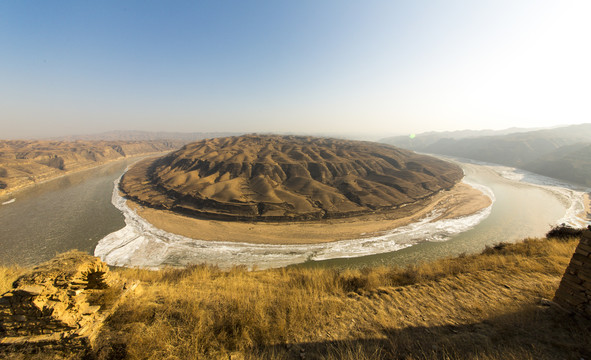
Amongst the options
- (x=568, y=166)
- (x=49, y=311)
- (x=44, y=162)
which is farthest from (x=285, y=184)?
(x=44, y=162)

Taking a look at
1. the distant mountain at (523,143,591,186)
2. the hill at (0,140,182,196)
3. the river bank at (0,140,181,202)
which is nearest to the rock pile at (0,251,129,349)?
the river bank at (0,140,181,202)

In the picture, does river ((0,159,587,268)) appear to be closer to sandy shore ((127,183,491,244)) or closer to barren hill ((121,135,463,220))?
sandy shore ((127,183,491,244))

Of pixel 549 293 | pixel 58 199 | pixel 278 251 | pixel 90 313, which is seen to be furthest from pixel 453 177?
pixel 58 199

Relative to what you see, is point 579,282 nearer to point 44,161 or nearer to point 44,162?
point 44,162

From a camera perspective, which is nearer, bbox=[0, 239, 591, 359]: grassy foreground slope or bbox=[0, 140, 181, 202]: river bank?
bbox=[0, 239, 591, 359]: grassy foreground slope

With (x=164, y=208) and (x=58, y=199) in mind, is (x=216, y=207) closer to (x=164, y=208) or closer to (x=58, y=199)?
(x=164, y=208)

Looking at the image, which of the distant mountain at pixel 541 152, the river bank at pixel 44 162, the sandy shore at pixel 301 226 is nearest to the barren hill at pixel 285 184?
the sandy shore at pixel 301 226
